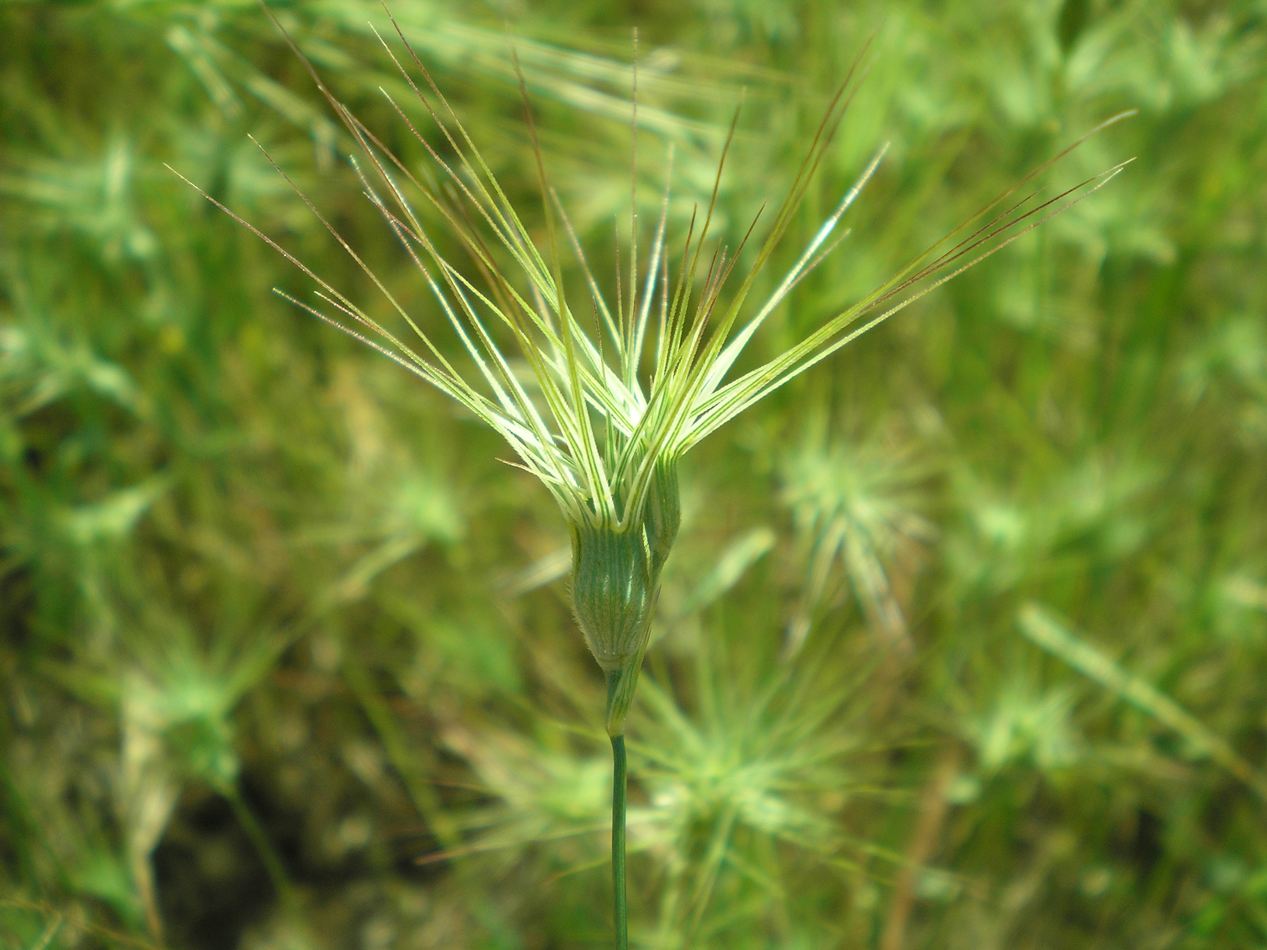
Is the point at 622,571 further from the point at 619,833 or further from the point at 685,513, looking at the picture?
the point at 685,513

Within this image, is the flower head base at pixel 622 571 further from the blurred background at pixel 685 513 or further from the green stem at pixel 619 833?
the blurred background at pixel 685 513

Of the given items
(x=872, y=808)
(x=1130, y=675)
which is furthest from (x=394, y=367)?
(x=1130, y=675)

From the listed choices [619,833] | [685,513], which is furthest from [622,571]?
[685,513]

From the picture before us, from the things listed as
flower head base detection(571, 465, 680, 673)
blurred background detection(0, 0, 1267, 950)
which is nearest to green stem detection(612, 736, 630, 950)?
flower head base detection(571, 465, 680, 673)

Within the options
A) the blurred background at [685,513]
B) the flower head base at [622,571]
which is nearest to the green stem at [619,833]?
the flower head base at [622,571]

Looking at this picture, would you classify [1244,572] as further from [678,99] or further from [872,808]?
[678,99]

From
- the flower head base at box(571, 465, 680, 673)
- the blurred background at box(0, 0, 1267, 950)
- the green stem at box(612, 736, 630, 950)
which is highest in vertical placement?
the blurred background at box(0, 0, 1267, 950)

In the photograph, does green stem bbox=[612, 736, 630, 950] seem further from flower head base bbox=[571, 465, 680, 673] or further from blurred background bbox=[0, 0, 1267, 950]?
blurred background bbox=[0, 0, 1267, 950]
